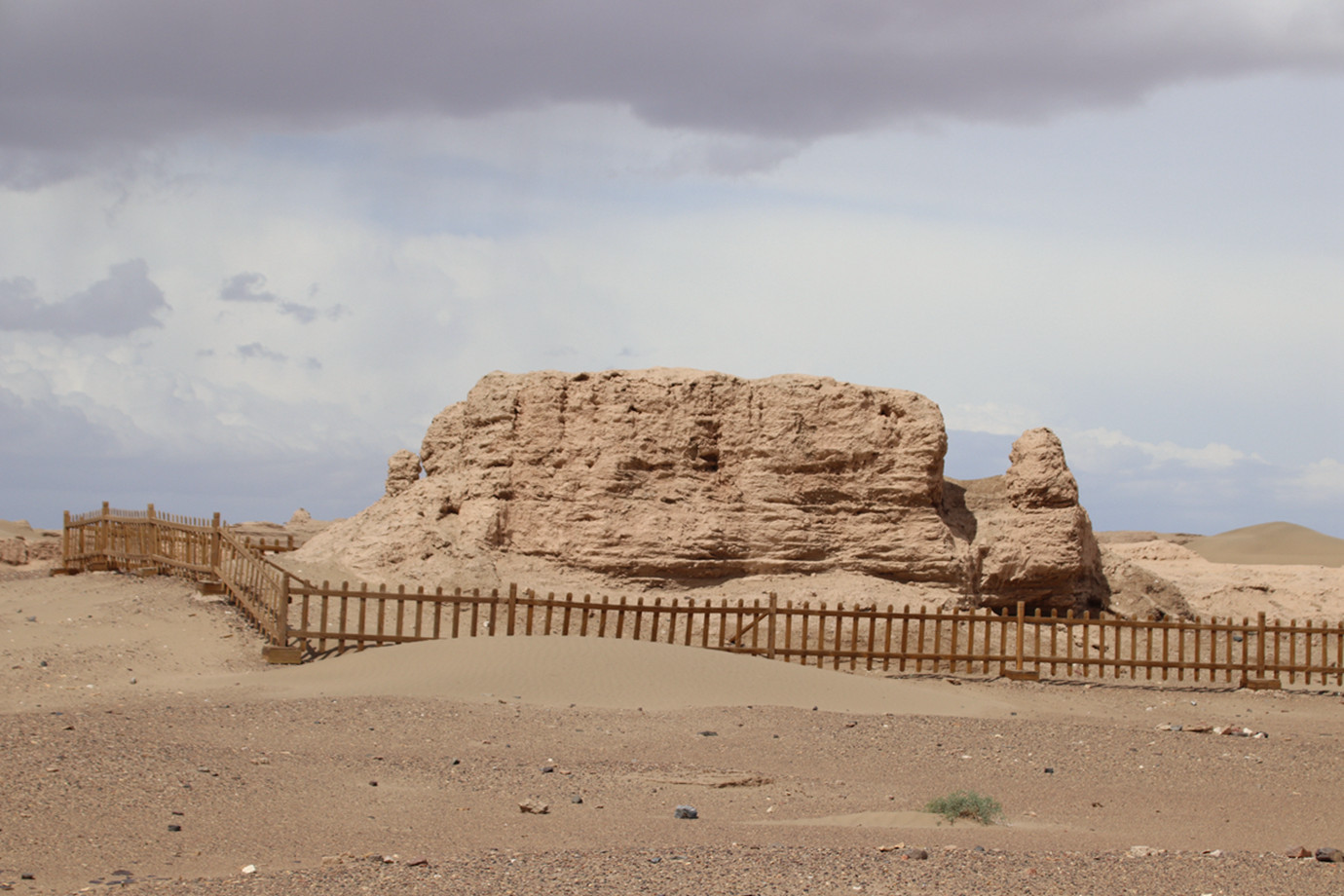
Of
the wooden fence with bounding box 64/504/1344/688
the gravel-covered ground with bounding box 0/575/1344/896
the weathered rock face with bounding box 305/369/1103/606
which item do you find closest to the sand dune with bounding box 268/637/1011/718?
the gravel-covered ground with bounding box 0/575/1344/896

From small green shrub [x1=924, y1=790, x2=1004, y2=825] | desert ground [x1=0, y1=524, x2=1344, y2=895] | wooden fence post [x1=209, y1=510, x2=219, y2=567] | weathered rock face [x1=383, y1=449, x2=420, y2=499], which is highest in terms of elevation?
weathered rock face [x1=383, y1=449, x2=420, y2=499]

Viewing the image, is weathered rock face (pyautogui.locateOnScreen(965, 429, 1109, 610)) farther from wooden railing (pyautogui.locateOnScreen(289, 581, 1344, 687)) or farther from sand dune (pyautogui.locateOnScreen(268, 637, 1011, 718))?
sand dune (pyautogui.locateOnScreen(268, 637, 1011, 718))

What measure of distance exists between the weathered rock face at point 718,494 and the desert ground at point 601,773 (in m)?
3.79

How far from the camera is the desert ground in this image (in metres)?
6.77

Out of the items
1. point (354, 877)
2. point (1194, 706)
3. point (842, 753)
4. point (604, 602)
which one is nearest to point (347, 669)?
point (604, 602)

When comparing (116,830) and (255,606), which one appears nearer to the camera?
(116,830)

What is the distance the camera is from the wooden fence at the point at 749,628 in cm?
1652

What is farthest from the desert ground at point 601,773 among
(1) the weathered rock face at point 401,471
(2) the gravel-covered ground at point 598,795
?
(1) the weathered rock face at point 401,471

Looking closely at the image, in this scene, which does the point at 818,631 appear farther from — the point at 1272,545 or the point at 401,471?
the point at 1272,545

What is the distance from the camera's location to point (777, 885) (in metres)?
6.25

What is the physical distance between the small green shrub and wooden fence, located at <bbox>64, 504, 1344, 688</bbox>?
8.04 m

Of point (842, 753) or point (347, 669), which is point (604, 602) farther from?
point (842, 753)

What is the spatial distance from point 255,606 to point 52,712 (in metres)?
6.39

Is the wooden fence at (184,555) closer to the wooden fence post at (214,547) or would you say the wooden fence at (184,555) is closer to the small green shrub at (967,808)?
the wooden fence post at (214,547)
